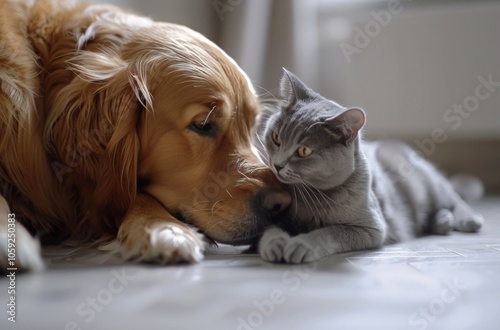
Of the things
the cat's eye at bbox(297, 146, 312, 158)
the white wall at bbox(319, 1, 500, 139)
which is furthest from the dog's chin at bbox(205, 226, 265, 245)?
the white wall at bbox(319, 1, 500, 139)

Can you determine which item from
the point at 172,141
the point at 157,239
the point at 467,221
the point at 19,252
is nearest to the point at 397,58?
the point at 467,221

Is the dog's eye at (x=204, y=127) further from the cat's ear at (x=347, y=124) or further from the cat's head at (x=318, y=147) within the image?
the cat's ear at (x=347, y=124)

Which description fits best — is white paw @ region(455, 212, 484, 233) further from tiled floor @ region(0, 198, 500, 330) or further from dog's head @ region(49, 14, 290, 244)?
dog's head @ region(49, 14, 290, 244)

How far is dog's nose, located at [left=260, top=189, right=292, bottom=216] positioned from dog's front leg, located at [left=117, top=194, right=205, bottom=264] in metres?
0.20

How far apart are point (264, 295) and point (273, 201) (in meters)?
0.44

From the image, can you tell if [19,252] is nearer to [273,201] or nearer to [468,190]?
[273,201]

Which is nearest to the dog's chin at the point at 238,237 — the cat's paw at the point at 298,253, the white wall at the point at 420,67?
the cat's paw at the point at 298,253

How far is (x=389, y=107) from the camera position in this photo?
309 cm

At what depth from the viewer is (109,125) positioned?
4.79ft

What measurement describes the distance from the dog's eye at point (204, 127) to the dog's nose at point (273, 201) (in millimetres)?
234

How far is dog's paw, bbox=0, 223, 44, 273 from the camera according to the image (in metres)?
1.08

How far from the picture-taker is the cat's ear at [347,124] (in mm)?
1398

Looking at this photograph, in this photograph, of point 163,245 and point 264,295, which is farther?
point 163,245

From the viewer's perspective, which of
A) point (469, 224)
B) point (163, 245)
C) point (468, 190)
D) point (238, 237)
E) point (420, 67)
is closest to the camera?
point (163, 245)
